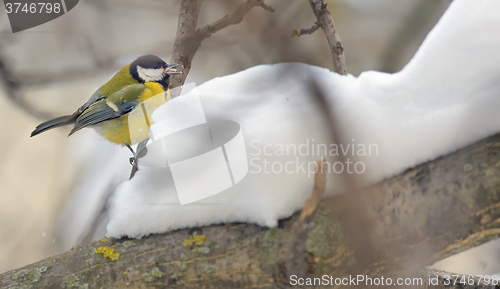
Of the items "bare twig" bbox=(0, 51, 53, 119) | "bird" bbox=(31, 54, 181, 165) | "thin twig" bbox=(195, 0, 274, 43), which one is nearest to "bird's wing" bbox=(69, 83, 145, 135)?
"bird" bbox=(31, 54, 181, 165)

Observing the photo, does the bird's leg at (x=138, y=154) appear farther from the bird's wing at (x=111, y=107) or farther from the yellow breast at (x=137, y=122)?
the bird's wing at (x=111, y=107)

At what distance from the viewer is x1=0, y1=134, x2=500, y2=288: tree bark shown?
17.3 inches

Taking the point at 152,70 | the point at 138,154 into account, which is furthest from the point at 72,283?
the point at 152,70

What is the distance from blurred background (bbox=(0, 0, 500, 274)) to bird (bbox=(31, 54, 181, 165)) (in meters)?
0.08

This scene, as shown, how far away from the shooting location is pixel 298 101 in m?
0.49

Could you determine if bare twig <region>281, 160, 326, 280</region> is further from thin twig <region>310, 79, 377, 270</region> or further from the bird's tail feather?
the bird's tail feather

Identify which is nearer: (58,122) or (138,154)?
(138,154)

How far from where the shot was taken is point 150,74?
0.81 metres

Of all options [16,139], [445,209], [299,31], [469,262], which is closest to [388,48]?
[299,31]

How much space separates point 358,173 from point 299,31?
281 millimetres

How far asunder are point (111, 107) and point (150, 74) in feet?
0.42

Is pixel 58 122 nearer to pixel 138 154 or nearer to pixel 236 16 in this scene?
pixel 138 154

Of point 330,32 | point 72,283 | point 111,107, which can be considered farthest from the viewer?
point 111,107

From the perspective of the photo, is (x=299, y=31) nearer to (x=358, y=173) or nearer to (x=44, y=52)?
(x=358, y=173)
